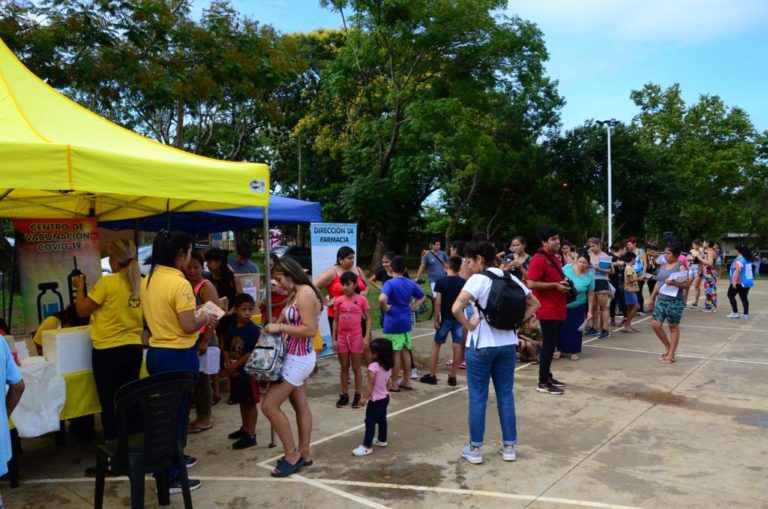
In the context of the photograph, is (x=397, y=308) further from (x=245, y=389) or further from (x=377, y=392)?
(x=245, y=389)

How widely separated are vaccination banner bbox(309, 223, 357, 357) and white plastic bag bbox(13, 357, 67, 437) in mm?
4466

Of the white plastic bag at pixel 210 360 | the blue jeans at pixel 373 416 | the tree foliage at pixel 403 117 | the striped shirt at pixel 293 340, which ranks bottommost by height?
the blue jeans at pixel 373 416

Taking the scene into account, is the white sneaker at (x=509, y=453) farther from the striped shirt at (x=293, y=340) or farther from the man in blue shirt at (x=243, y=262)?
the man in blue shirt at (x=243, y=262)

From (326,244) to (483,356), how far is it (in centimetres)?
468

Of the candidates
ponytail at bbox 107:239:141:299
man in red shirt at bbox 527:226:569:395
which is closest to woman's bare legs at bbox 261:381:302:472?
ponytail at bbox 107:239:141:299

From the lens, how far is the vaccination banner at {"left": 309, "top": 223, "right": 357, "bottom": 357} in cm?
850

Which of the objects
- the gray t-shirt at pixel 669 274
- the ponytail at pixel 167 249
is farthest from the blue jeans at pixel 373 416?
the gray t-shirt at pixel 669 274

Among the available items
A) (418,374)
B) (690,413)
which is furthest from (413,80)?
(690,413)

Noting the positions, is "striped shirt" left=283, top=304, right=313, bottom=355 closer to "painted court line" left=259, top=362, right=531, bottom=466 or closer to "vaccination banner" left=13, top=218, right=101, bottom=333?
"painted court line" left=259, top=362, right=531, bottom=466

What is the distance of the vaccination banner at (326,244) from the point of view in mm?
8500

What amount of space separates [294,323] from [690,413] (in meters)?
4.20

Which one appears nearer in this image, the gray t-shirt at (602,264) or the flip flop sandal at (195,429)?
the flip flop sandal at (195,429)

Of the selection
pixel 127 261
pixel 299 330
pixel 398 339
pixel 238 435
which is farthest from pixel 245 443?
pixel 398 339

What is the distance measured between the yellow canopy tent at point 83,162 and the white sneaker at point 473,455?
8.73 ft
